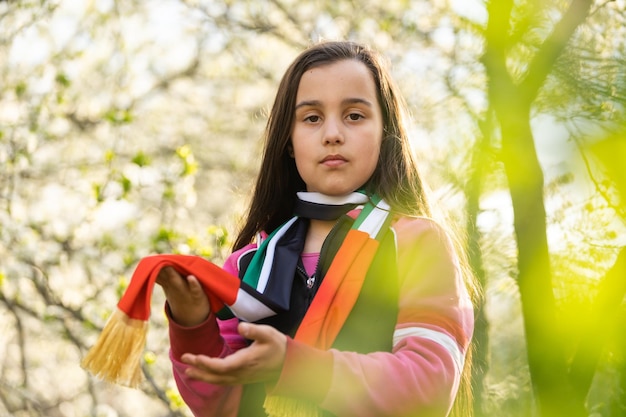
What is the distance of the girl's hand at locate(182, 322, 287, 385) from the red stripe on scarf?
276mm

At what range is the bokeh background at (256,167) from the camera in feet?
1.47

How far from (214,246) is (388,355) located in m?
3.09

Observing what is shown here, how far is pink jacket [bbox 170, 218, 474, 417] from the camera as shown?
44.3 inches

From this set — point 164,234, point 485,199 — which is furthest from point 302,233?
point 164,234

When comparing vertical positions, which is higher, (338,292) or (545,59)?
(545,59)

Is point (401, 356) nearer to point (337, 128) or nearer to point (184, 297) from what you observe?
point (184, 297)

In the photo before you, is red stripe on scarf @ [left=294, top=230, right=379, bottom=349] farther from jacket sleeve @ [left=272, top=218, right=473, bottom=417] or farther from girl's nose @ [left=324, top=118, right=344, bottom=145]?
girl's nose @ [left=324, top=118, right=344, bottom=145]

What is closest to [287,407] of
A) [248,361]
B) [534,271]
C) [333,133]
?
[248,361]

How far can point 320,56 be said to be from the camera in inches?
66.3

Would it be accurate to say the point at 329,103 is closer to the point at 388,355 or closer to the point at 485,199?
the point at 388,355

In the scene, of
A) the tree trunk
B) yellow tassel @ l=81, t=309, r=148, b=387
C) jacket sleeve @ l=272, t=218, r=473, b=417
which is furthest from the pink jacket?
the tree trunk

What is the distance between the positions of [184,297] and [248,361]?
1.01ft

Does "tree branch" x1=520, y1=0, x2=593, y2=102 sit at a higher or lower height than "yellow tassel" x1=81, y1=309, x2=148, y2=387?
higher

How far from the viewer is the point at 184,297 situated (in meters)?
1.28
